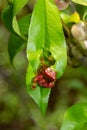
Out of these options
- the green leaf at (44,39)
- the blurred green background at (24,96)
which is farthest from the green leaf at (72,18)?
the blurred green background at (24,96)

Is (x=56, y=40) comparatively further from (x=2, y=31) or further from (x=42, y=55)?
(x=2, y=31)

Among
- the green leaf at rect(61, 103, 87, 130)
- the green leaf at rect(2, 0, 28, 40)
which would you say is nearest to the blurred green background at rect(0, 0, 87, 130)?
the green leaf at rect(61, 103, 87, 130)

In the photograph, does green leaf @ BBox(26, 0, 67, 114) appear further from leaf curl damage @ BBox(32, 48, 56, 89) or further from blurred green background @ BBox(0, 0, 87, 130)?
blurred green background @ BBox(0, 0, 87, 130)

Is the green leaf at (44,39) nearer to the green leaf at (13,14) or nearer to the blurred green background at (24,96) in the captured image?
the green leaf at (13,14)

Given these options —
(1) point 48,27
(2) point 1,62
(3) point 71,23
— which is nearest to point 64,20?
(3) point 71,23

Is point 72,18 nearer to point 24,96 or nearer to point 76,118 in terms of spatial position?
point 76,118

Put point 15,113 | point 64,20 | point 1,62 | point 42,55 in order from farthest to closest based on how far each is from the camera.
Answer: point 15,113 < point 1,62 < point 64,20 < point 42,55
